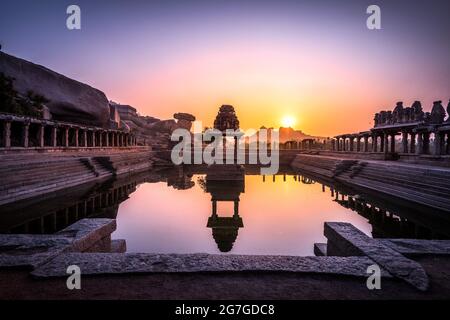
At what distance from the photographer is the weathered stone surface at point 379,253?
2896 millimetres

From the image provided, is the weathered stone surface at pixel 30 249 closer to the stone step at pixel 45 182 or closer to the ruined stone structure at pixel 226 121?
the stone step at pixel 45 182

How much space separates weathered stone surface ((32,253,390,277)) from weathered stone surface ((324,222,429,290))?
159mm

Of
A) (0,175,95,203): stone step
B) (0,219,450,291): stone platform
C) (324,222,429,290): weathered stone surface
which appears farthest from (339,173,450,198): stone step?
(0,175,95,203): stone step

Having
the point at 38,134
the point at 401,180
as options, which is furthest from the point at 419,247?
the point at 38,134

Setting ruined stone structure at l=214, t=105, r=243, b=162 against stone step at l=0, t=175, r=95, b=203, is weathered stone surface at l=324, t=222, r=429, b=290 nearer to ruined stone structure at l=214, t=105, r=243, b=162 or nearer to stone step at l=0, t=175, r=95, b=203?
stone step at l=0, t=175, r=95, b=203

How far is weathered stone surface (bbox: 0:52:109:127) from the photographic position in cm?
2819

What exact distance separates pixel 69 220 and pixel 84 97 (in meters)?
30.5

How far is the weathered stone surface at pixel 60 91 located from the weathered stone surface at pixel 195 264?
32.6 metres

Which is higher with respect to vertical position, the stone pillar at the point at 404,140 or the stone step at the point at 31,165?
the stone pillar at the point at 404,140

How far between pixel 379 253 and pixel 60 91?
120ft

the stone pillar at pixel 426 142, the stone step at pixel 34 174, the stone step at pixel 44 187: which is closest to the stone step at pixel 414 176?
the stone pillar at pixel 426 142
